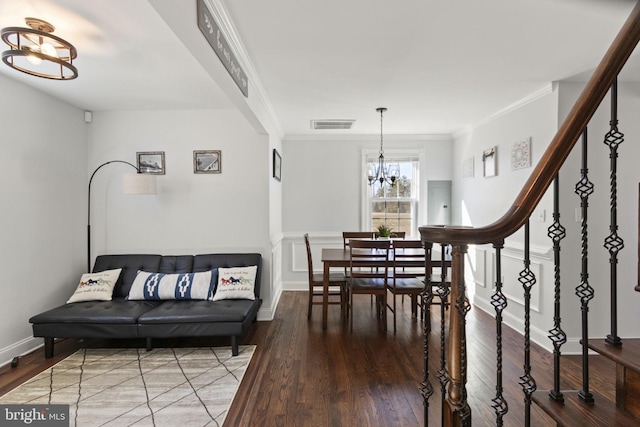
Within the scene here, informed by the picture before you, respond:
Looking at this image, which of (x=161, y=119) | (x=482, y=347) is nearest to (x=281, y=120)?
(x=161, y=119)

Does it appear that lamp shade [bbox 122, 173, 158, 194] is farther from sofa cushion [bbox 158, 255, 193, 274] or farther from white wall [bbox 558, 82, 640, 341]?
white wall [bbox 558, 82, 640, 341]

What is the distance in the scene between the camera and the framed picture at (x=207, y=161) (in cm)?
379

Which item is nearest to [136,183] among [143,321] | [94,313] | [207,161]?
[207,161]

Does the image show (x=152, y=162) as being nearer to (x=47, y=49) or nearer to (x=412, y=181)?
(x=47, y=49)

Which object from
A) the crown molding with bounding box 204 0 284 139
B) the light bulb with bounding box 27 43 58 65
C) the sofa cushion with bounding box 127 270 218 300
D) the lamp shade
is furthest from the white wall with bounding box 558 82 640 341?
the light bulb with bounding box 27 43 58 65

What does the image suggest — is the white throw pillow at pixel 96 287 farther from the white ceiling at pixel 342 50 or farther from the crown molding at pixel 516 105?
the crown molding at pixel 516 105

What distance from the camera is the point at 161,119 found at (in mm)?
3771

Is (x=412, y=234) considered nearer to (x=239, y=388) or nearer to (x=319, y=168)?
(x=319, y=168)

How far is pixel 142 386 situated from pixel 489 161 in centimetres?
440

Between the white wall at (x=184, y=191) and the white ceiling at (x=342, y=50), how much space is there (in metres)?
0.26

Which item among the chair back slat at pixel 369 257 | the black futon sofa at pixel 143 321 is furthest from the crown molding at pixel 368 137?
the black futon sofa at pixel 143 321

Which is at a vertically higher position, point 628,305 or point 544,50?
point 544,50

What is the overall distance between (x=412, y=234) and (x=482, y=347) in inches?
96.4

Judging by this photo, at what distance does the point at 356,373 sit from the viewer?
256cm
